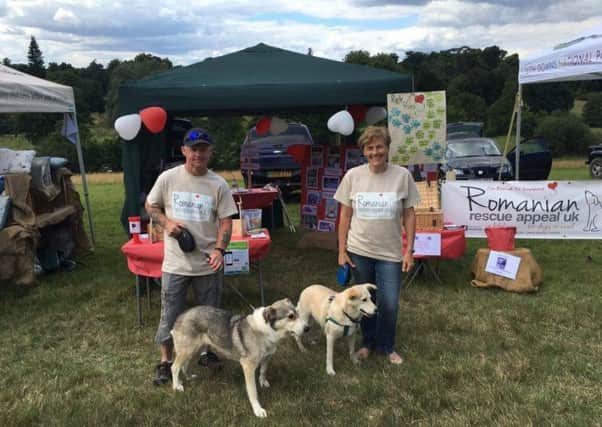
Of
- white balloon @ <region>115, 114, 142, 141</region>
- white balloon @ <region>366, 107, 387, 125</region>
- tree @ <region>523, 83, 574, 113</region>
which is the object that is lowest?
white balloon @ <region>115, 114, 142, 141</region>

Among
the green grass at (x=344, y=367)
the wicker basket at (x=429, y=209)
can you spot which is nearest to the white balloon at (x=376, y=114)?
the wicker basket at (x=429, y=209)

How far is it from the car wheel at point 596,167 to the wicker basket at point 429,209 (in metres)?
12.6

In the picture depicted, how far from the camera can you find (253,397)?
3.04 m

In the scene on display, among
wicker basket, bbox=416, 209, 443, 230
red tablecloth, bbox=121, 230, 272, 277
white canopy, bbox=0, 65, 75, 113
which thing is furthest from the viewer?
white canopy, bbox=0, 65, 75, 113

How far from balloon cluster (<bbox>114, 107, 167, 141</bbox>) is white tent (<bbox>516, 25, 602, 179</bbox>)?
4535 millimetres

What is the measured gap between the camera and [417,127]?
211 inches

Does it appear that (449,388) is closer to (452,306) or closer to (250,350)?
(250,350)

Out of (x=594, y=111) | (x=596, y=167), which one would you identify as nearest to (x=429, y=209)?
(x=596, y=167)

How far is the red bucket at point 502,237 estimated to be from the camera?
17.6 ft

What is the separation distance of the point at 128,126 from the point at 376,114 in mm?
3382

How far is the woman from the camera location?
3.39m

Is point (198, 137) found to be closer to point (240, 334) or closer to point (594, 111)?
point (240, 334)

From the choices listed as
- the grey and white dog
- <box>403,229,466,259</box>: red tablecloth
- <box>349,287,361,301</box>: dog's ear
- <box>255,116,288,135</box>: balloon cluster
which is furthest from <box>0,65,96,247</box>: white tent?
<box>403,229,466,259</box>: red tablecloth

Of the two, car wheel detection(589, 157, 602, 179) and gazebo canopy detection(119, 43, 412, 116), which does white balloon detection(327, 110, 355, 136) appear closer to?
gazebo canopy detection(119, 43, 412, 116)
